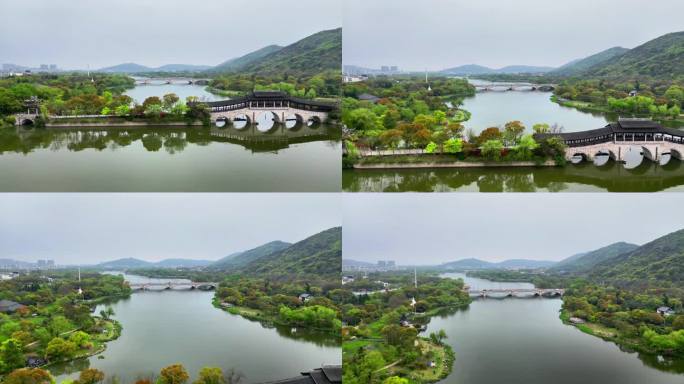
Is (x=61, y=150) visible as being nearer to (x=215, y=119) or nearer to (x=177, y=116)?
(x=177, y=116)

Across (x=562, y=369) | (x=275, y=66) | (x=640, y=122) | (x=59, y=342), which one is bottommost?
(x=562, y=369)

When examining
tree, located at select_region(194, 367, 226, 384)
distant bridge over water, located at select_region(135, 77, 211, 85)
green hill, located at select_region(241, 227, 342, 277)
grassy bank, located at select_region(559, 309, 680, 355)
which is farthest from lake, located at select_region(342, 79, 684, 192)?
distant bridge over water, located at select_region(135, 77, 211, 85)

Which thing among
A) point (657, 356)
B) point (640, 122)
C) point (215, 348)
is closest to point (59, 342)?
point (215, 348)

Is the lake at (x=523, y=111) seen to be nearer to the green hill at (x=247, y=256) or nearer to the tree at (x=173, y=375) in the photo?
the green hill at (x=247, y=256)

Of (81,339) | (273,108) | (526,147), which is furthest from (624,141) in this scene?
(81,339)

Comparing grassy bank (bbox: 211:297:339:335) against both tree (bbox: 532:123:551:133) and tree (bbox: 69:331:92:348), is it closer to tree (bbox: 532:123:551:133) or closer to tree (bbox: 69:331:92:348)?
tree (bbox: 69:331:92:348)

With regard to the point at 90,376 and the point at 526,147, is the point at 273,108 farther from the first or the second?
the point at 90,376
